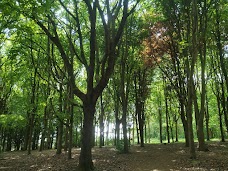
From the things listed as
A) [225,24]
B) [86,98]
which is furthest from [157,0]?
[86,98]

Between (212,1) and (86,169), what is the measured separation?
13.4m

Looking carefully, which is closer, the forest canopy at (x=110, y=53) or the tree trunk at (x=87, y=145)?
the tree trunk at (x=87, y=145)

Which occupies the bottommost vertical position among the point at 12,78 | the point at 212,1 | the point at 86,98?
the point at 86,98

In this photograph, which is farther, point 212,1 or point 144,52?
point 144,52

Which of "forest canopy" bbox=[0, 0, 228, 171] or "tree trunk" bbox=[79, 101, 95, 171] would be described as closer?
"tree trunk" bbox=[79, 101, 95, 171]

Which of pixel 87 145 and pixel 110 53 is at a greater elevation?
pixel 110 53

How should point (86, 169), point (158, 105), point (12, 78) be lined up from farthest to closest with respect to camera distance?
1. point (158, 105)
2. point (12, 78)
3. point (86, 169)

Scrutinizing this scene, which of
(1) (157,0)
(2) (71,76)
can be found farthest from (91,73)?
(1) (157,0)

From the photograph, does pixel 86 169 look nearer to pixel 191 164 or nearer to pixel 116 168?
pixel 116 168

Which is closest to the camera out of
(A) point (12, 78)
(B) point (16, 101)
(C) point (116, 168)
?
(C) point (116, 168)

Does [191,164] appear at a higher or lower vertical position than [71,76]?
lower

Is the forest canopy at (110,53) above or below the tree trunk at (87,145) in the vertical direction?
above

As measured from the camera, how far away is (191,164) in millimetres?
11273

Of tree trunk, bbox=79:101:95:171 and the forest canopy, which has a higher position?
the forest canopy
